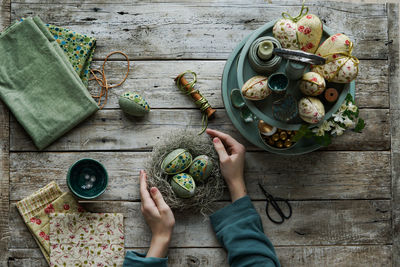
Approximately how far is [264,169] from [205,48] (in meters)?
0.53

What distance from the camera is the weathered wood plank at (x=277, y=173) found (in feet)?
4.58

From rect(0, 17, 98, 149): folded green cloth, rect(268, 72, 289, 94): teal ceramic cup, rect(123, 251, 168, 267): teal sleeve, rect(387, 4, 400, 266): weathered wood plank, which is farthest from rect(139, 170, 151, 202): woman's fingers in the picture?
rect(387, 4, 400, 266): weathered wood plank

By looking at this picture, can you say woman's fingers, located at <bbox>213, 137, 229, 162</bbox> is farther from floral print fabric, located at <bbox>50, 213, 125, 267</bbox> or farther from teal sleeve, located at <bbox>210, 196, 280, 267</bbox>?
floral print fabric, located at <bbox>50, 213, 125, 267</bbox>

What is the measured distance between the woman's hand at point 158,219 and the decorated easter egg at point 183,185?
83 millimetres

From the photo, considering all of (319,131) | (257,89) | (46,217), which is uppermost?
(257,89)

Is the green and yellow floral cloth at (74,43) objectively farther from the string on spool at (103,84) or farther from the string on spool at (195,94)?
the string on spool at (195,94)

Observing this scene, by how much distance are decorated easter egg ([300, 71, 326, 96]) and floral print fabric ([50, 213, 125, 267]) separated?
82 cm

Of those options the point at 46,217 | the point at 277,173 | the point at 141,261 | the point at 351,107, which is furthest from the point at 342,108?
the point at 46,217

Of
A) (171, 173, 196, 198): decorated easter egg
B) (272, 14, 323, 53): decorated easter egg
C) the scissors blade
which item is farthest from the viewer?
(171, 173, 196, 198): decorated easter egg

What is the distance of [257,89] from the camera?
3.73ft

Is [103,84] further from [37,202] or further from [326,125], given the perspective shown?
[326,125]

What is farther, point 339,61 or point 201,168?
point 201,168

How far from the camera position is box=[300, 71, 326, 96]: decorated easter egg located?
1.06 meters

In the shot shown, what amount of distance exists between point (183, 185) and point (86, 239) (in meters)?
0.44
